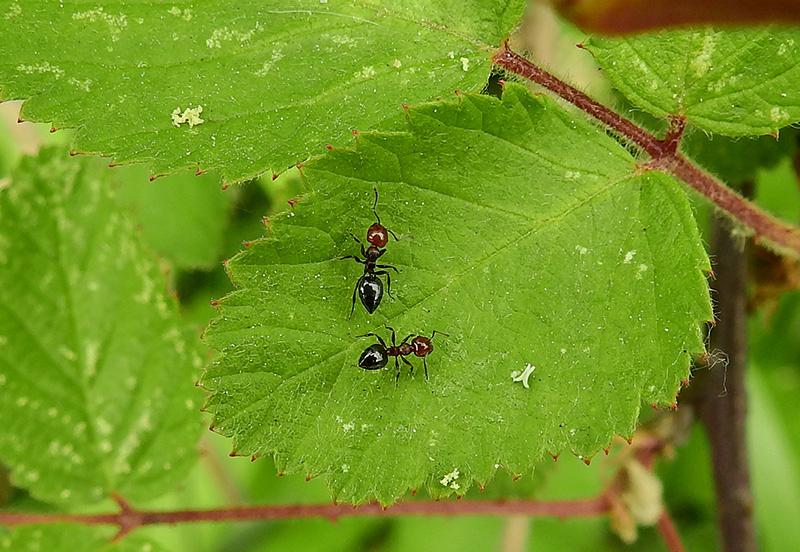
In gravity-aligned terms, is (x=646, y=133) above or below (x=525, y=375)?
above

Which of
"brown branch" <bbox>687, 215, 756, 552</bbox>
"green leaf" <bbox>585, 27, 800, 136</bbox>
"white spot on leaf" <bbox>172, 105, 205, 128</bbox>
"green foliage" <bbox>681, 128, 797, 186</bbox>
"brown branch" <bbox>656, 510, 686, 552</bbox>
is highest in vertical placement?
"green leaf" <bbox>585, 27, 800, 136</bbox>

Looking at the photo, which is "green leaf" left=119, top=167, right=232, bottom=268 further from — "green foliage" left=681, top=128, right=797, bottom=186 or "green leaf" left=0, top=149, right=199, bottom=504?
"green foliage" left=681, top=128, right=797, bottom=186


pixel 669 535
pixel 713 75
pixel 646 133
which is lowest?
pixel 669 535

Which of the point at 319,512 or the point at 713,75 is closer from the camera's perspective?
the point at 713,75

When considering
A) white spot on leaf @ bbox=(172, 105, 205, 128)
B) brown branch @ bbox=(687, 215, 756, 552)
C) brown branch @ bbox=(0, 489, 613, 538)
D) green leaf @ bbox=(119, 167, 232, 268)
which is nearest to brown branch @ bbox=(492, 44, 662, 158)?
white spot on leaf @ bbox=(172, 105, 205, 128)

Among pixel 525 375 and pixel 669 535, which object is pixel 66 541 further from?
pixel 669 535

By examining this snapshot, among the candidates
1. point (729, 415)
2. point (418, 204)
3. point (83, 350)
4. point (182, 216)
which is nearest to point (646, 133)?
point (418, 204)

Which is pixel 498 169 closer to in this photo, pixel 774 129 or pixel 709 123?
pixel 709 123
